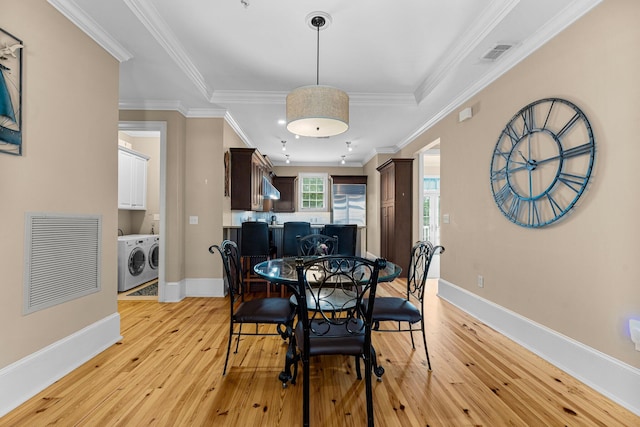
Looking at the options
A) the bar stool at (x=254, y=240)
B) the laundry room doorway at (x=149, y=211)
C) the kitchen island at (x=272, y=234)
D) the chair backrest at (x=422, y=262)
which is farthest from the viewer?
the laundry room doorway at (x=149, y=211)

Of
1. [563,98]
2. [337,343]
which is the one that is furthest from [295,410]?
[563,98]

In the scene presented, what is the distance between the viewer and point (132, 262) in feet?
15.1

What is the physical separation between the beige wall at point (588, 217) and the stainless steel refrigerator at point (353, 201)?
185 inches

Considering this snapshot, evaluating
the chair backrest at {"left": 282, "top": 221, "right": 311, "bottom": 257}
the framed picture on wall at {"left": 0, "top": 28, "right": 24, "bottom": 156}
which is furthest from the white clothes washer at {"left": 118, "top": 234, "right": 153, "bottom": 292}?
the framed picture on wall at {"left": 0, "top": 28, "right": 24, "bottom": 156}

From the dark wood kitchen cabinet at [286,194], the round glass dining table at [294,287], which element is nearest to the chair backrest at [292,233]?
the round glass dining table at [294,287]

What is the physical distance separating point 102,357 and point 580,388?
11.5 feet

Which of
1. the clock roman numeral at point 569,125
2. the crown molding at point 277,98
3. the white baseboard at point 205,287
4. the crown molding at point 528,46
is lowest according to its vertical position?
the white baseboard at point 205,287

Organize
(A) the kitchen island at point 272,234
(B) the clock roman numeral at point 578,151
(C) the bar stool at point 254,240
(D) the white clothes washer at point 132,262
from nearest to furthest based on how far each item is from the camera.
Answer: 1. (B) the clock roman numeral at point 578,151
2. (C) the bar stool at point 254,240
3. (D) the white clothes washer at point 132,262
4. (A) the kitchen island at point 272,234

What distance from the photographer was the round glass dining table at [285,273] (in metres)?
1.93

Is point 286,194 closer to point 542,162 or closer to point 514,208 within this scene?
point 514,208

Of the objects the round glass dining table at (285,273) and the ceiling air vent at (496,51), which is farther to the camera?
the ceiling air vent at (496,51)

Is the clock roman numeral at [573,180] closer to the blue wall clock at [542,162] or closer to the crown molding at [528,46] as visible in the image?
the blue wall clock at [542,162]

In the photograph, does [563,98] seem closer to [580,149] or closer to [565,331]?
[580,149]

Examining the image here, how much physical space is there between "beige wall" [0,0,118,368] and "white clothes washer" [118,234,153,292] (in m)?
1.94
